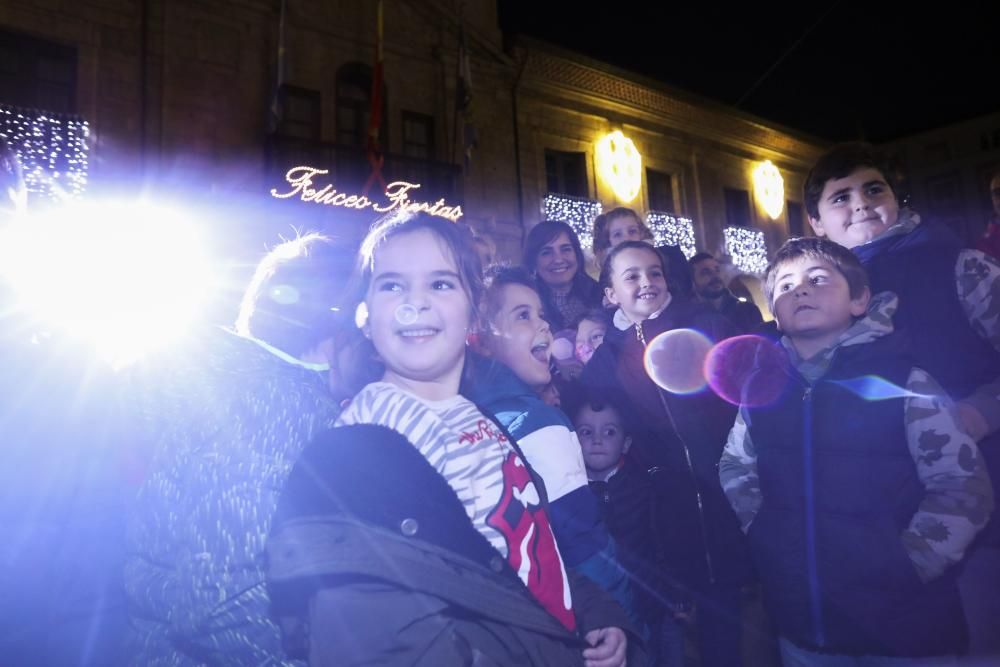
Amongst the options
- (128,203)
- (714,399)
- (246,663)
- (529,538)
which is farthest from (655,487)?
(128,203)

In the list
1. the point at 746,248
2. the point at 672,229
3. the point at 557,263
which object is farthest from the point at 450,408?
the point at 746,248

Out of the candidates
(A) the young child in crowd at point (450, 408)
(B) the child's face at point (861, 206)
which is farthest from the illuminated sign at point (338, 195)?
(A) the young child in crowd at point (450, 408)

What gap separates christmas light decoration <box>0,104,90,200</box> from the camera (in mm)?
8156

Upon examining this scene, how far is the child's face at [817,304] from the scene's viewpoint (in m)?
2.22

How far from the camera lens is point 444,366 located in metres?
1.67

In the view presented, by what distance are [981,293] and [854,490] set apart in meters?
1.06

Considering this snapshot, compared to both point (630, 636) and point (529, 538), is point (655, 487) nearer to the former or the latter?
point (630, 636)

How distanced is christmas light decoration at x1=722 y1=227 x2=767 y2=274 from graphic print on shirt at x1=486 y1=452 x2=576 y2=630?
16.3 meters

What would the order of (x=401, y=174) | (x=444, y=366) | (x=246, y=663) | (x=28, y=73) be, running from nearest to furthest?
(x=246, y=663), (x=444, y=366), (x=28, y=73), (x=401, y=174)

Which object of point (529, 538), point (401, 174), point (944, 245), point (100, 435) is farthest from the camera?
point (401, 174)

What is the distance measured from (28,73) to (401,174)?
5.53 m

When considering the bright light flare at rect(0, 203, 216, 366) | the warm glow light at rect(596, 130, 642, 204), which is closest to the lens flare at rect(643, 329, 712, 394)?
the bright light flare at rect(0, 203, 216, 366)

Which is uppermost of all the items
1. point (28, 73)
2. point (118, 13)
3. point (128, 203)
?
point (118, 13)

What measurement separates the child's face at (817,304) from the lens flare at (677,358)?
2.03 ft
